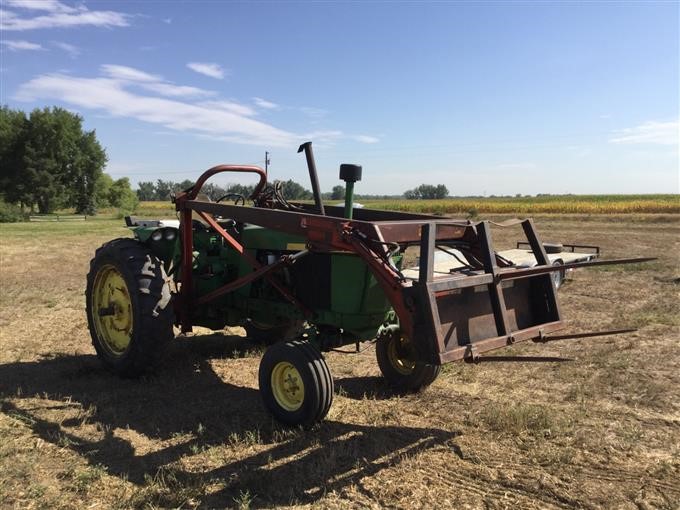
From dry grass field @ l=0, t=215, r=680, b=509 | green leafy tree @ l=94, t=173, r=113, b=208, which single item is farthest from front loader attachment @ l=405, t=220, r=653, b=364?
green leafy tree @ l=94, t=173, r=113, b=208

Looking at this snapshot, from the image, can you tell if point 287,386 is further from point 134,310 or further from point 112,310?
point 112,310

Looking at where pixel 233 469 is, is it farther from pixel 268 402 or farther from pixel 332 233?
pixel 332 233

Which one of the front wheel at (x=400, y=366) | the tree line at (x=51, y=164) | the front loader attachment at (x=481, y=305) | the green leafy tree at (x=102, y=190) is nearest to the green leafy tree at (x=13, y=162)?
the tree line at (x=51, y=164)

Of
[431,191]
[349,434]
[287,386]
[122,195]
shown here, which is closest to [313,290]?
[287,386]

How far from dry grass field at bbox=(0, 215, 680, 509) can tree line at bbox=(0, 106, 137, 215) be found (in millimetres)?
46929

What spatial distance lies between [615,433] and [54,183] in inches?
2070

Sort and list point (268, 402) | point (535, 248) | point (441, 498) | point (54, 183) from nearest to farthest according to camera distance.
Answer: point (441, 498) < point (268, 402) < point (535, 248) < point (54, 183)

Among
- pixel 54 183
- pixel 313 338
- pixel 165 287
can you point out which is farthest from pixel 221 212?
pixel 54 183

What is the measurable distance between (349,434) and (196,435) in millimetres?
1047

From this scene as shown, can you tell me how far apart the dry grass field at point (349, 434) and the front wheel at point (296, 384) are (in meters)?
0.14

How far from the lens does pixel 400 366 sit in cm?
472

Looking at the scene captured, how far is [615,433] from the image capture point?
3.68 m

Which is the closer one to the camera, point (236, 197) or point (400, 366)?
point (400, 366)

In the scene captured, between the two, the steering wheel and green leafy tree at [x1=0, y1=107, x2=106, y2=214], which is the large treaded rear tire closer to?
the steering wheel
